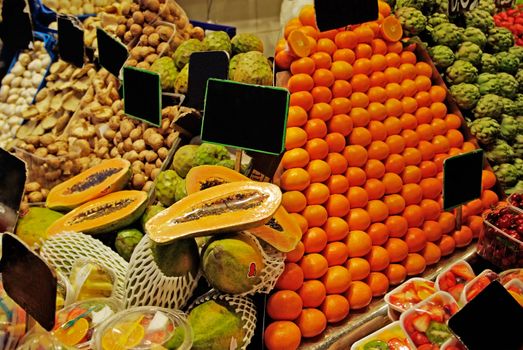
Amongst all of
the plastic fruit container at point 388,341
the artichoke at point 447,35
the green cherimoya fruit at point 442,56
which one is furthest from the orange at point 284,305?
the artichoke at point 447,35

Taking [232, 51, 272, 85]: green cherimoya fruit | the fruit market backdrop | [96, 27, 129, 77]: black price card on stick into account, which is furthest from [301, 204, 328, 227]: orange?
[96, 27, 129, 77]: black price card on stick

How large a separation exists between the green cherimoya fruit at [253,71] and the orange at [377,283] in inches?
37.3

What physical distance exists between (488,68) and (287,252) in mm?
1714

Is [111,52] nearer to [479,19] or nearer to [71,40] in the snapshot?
[71,40]

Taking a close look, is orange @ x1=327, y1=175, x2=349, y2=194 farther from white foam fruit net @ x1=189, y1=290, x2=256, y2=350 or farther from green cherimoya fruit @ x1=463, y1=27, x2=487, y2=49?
green cherimoya fruit @ x1=463, y1=27, x2=487, y2=49

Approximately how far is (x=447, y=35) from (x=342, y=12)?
2.52 ft

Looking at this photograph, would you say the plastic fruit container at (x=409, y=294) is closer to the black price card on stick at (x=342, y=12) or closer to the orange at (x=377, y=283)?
the orange at (x=377, y=283)

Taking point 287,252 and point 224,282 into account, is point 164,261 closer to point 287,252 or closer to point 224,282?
point 224,282

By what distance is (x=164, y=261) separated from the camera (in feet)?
5.42

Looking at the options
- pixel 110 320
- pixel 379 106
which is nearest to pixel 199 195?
pixel 110 320

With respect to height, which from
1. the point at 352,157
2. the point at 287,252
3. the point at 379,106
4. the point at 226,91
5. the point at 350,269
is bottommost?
the point at 350,269

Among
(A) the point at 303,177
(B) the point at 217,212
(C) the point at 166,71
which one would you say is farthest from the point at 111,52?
(B) the point at 217,212

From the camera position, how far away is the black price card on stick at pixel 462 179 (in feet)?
6.84

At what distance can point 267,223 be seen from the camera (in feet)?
6.10
